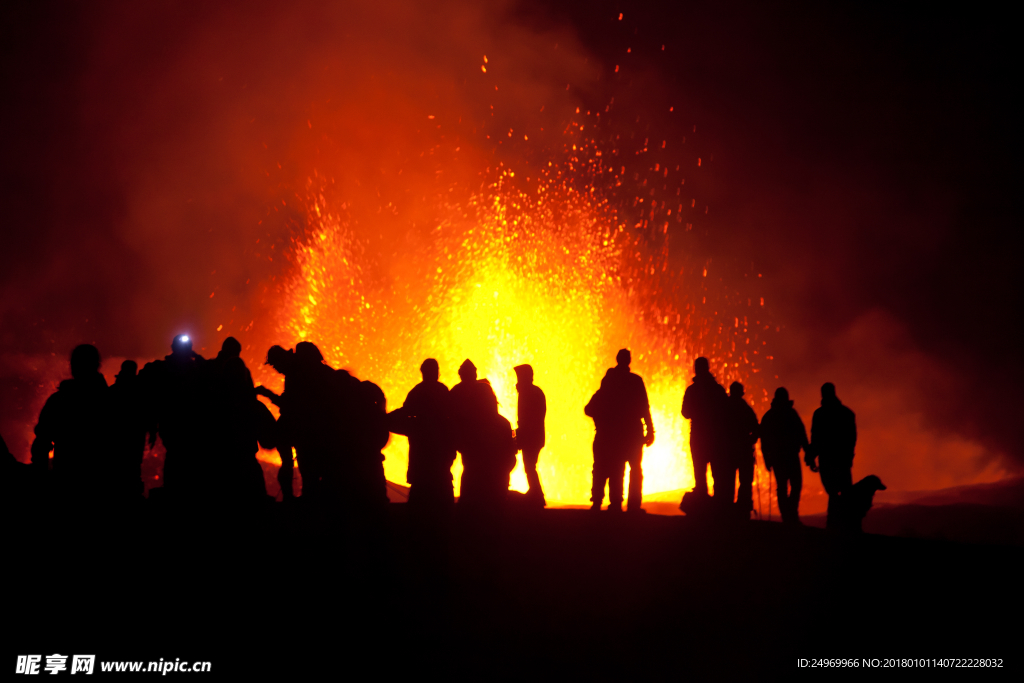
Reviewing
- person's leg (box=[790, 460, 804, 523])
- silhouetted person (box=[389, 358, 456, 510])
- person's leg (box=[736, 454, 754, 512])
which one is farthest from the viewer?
person's leg (box=[790, 460, 804, 523])

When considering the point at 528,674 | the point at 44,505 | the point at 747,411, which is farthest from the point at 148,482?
the point at 528,674

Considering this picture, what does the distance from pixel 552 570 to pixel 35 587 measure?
387 cm

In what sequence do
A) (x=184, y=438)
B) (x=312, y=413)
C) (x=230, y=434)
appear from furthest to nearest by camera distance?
(x=312, y=413) → (x=230, y=434) → (x=184, y=438)

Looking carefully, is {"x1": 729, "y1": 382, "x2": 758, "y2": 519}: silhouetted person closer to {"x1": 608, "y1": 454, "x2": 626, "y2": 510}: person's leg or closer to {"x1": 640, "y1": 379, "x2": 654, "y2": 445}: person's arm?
{"x1": 640, "y1": 379, "x2": 654, "y2": 445}: person's arm

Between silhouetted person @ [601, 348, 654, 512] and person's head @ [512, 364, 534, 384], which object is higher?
person's head @ [512, 364, 534, 384]

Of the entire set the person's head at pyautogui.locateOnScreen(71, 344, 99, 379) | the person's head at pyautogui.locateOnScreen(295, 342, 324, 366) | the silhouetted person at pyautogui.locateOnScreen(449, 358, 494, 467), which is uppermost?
Result: the person's head at pyautogui.locateOnScreen(295, 342, 324, 366)

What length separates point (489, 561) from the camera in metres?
5.54

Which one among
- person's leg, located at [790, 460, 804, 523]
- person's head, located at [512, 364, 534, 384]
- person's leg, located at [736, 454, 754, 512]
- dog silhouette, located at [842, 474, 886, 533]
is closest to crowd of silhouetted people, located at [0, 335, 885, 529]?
person's head, located at [512, 364, 534, 384]

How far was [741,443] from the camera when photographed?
8758 millimetres

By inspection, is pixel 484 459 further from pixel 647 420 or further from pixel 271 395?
pixel 647 420

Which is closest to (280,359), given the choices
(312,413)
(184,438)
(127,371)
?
(312,413)

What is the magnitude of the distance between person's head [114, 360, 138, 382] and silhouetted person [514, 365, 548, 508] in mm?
4239

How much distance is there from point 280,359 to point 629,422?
4.24m

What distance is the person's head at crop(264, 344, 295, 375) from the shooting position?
6.27 metres
